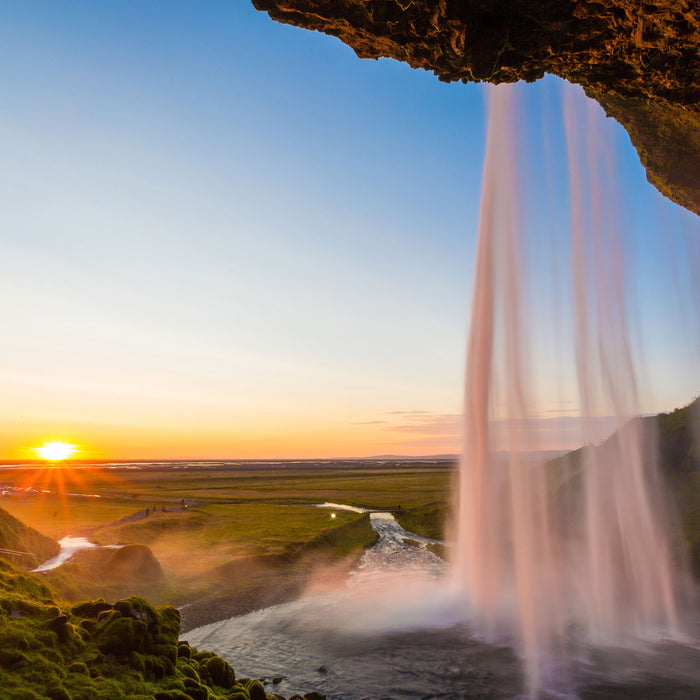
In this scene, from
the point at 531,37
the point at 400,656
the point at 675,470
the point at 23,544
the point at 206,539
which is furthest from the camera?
the point at 206,539

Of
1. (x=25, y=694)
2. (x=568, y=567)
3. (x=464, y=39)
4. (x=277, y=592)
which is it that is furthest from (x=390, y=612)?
(x=464, y=39)

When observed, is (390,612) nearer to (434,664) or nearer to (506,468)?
(434,664)

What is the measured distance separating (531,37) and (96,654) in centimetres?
1818

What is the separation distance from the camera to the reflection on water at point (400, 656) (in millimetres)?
15484

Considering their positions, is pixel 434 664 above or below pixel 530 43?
below

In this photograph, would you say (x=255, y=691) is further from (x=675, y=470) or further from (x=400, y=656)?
(x=675, y=470)

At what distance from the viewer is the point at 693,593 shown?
2495 cm

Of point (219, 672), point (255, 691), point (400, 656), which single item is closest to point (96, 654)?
point (219, 672)

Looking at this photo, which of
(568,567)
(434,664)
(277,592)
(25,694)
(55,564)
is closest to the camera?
(25,694)

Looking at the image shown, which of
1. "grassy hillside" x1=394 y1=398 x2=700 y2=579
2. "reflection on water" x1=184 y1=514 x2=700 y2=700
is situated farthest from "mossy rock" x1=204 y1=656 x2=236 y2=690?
"grassy hillside" x1=394 y1=398 x2=700 y2=579

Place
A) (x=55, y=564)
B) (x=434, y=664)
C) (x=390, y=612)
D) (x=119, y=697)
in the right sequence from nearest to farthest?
(x=119, y=697) < (x=434, y=664) < (x=390, y=612) < (x=55, y=564)

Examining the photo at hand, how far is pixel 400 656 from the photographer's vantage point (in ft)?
60.0

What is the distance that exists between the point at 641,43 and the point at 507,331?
1915 cm

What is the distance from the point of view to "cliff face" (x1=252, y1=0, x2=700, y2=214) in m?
9.59
